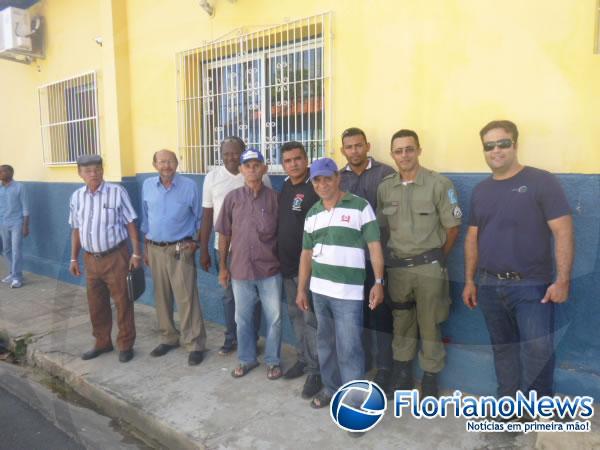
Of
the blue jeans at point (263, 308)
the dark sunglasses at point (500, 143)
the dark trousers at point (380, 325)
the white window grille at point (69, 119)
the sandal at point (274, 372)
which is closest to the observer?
the dark sunglasses at point (500, 143)

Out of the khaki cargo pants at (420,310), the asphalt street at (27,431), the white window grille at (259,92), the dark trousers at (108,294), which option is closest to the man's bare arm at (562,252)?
the khaki cargo pants at (420,310)

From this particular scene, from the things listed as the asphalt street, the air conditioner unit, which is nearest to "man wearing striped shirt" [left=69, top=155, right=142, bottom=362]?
the asphalt street

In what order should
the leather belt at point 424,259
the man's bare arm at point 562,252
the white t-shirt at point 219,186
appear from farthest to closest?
the white t-shirt at point 219,186, the leather belt at point 424,259, the man's bare arm at point 562,252

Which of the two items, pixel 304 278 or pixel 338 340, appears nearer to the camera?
pixel 338 340

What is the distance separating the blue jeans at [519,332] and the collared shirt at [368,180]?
0.99m

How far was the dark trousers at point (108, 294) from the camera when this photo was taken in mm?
4258

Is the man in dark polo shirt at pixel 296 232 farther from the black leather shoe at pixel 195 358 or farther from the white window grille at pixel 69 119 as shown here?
the white window grille at pixel 69 119

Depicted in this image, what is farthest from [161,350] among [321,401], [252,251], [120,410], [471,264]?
[471,264]

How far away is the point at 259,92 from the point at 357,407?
3.07 meters

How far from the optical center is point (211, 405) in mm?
3473

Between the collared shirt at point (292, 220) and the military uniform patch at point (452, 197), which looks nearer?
→ the military uniform patch at point (452, 197)

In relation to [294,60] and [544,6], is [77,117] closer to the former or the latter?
[294,60]

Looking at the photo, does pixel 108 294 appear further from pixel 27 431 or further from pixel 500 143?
pixel 500 143

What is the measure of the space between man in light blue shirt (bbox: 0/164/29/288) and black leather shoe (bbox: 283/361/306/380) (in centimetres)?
519
